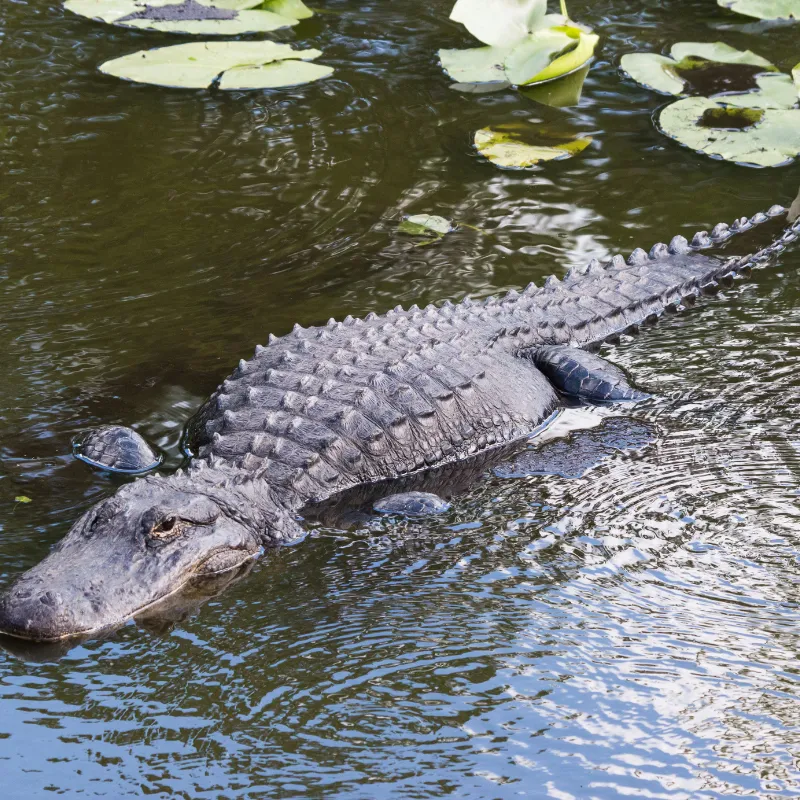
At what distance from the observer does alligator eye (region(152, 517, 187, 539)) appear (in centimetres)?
366

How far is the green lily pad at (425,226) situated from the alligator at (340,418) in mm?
873

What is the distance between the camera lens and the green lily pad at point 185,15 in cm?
859

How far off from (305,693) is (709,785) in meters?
1.13

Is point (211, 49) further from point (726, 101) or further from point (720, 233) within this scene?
point (720, 233)

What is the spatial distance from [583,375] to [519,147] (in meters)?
2.66

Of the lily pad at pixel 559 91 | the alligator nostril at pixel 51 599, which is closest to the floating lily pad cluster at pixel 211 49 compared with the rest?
the lily pad at pixel 559 91

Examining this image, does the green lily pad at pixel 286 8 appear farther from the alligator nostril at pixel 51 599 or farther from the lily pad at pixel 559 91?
the alligator nostril at pixel 51 599

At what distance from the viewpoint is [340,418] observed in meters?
4.36

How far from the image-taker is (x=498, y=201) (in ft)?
21.9

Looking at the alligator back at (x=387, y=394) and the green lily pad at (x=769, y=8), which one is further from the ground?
the green lily pad at (x=769, y=8)

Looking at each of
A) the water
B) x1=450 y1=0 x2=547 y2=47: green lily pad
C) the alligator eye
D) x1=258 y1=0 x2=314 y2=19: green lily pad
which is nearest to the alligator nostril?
the water

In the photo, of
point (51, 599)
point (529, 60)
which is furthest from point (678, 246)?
point (51, 599)

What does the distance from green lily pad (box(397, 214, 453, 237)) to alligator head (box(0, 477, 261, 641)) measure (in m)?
2.79

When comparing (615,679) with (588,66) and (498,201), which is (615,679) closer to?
(498,201)
